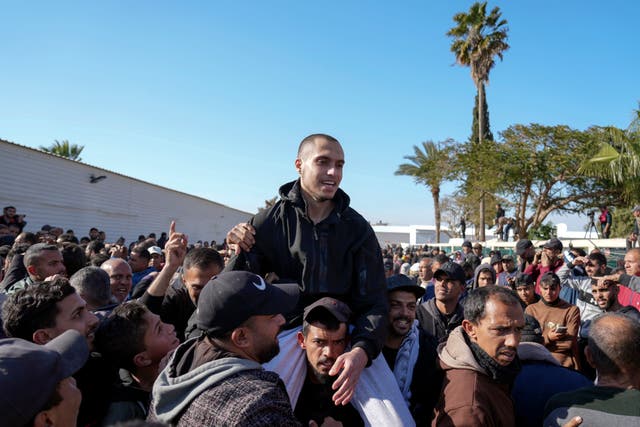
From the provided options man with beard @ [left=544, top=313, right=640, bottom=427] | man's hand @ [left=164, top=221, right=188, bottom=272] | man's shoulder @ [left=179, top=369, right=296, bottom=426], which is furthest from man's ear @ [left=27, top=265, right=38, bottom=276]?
man with beard @ [left=544, top=313, right=640, bottom=427]

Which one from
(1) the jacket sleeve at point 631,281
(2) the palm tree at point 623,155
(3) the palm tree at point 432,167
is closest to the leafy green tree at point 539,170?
(3) the palm tree at point 432,167

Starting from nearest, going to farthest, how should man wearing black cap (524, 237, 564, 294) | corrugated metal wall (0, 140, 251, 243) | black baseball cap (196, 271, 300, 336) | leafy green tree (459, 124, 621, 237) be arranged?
1. black baseball cap (196, 271, 300, 336)
2. man wearing black cap (524, 237, 564, 294)
3. corrugated metal wall (0, 140, 251, 243)
4. leafy green tree (459, 124, 621, 237)

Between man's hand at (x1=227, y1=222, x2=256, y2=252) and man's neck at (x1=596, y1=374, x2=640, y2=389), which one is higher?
man's hand at (x1=227, y1=222, x2=256, y2=252)

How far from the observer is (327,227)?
2.68 metres

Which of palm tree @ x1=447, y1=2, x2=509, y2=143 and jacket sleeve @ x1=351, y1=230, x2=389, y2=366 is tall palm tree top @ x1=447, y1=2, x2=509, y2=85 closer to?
palm tree @ x1=447, y1=2, x2=509, y2=143

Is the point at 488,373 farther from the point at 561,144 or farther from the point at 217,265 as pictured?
the point at 561,144

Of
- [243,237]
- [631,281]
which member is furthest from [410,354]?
[631,281]

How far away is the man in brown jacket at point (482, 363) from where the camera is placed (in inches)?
88.0

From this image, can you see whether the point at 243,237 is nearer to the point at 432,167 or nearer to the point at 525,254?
the point at 525,254

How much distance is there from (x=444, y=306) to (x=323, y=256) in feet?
9.94

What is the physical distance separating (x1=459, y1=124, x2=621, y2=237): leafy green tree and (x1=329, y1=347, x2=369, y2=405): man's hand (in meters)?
24.7

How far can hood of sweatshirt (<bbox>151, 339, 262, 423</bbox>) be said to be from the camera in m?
1.73

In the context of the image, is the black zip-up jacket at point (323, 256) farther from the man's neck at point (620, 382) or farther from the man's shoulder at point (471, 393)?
the man's neck at point (620, 382)

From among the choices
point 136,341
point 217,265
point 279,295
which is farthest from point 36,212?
point 279,295
